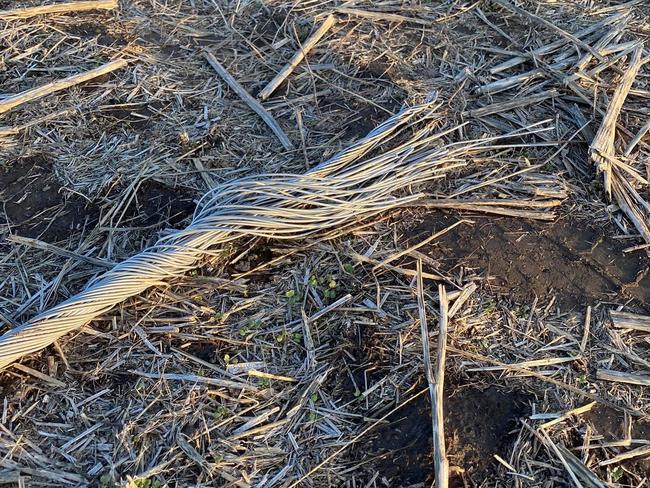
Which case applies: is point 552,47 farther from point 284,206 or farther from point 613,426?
point 613,426

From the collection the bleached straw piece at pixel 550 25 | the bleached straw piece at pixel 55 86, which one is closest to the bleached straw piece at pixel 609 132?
the bleached straw piece at pixel 550 25

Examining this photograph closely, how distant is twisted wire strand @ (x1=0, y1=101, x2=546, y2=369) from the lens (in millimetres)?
2586

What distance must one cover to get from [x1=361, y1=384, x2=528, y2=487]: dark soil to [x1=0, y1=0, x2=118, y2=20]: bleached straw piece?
302cm

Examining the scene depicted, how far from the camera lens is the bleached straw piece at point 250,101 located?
334cm

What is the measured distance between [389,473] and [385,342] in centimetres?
50

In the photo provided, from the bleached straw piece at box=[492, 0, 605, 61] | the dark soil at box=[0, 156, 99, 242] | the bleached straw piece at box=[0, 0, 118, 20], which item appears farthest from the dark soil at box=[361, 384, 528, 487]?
the bleached straw piece at box=[0, 0, 118, 20]

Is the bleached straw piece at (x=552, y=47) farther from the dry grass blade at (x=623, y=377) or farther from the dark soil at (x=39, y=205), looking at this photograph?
the dark soil at (x=39, y=205)

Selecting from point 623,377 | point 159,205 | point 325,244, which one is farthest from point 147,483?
point 623,377

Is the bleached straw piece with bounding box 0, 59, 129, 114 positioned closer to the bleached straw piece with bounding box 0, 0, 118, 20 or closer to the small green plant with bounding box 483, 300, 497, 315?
the bleached straw piece with bounding box 0, 0, 118, 20

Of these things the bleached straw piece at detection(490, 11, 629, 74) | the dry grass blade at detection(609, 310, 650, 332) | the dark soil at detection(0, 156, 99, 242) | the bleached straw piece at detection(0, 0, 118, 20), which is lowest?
the dry grass blade at detection(609, 310, 650, 332)

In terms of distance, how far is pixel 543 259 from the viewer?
288cm

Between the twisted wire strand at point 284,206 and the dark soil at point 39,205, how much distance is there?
475 mm

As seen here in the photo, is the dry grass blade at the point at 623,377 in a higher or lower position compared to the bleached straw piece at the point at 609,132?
lower

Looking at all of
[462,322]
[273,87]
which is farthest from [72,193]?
[462,322]
